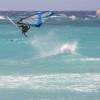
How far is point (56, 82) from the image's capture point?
19.5m

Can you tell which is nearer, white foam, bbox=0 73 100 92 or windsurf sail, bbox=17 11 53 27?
white foam, bbox=0 73 100 92

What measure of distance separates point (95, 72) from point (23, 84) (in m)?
3.95

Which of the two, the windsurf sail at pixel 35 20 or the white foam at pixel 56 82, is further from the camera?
the windsurf sail at pixel 35 20

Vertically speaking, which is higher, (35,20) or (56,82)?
(35,20)

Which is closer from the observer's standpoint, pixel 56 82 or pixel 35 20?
pixel 56 82

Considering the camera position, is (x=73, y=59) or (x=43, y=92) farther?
(x=73, y=59)

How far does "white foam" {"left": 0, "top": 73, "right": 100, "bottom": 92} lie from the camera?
60.4 ft

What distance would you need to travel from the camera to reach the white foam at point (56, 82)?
18.4 metres

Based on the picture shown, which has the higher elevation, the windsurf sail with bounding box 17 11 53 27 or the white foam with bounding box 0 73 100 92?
the windsurf sail with bounding box 17 11 53 27

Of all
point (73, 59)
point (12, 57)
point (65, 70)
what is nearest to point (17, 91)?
point (65, 70)

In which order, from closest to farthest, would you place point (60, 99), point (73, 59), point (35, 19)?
point (60, 99) < point (35, 19) < point (73, 59)

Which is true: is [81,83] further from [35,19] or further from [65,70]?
[35,19]

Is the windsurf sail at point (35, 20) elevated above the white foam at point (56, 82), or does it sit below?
above

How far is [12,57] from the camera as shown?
29.7 m
